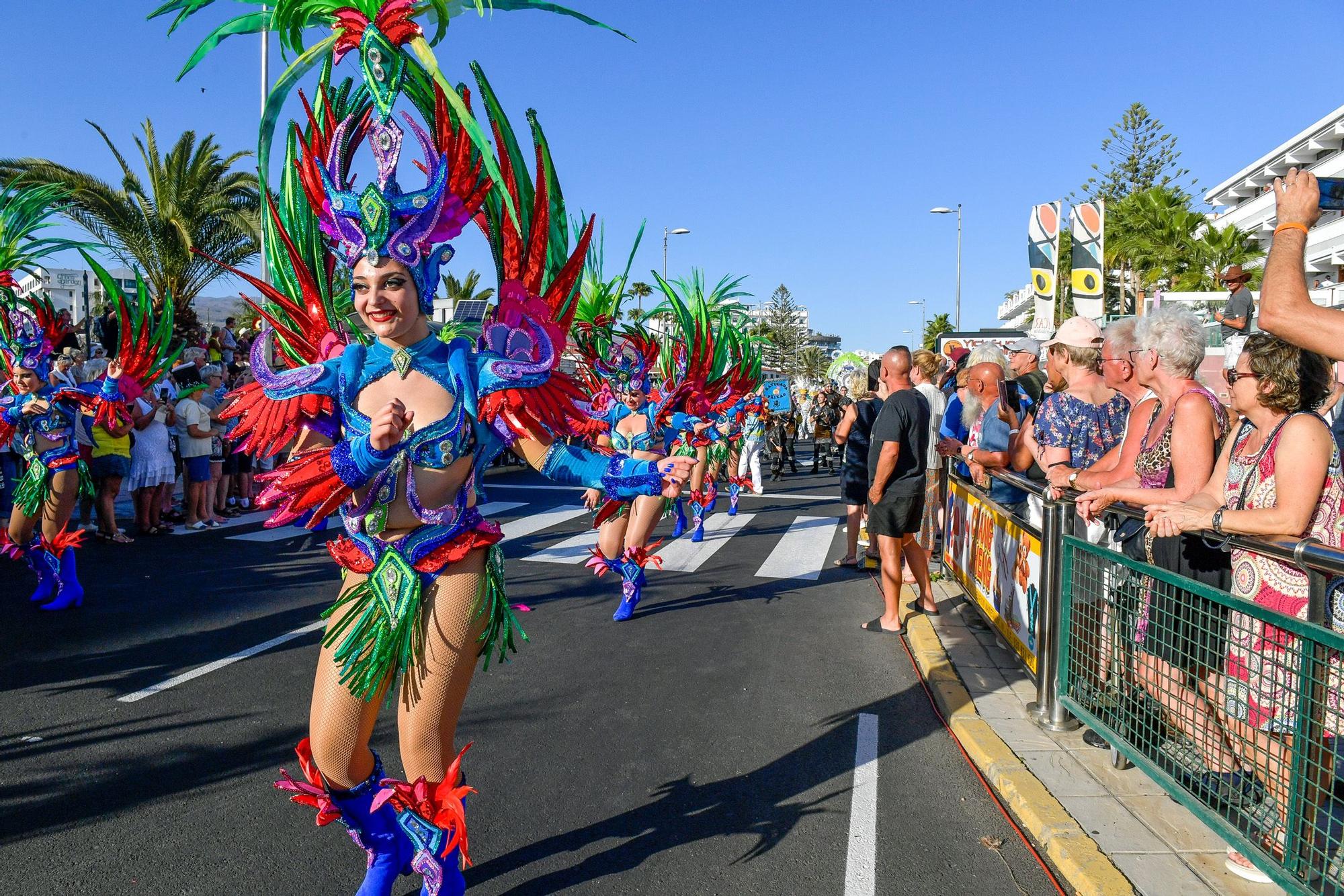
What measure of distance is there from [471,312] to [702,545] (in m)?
6.70

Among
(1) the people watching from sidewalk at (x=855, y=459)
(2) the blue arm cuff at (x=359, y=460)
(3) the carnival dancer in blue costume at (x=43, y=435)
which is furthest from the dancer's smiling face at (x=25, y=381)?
(1) the people watching from sidewalk at (x=855, y=459)

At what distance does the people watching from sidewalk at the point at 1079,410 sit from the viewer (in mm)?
5215

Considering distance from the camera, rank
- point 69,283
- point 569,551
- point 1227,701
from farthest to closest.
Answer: point 69,283
point 569,551
point 1227,701

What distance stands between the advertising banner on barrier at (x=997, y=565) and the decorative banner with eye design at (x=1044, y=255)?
22.7ft

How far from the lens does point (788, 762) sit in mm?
4145

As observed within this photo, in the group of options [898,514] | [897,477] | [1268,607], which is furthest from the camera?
[897,477]

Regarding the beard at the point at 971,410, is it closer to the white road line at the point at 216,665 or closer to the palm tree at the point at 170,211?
the white road line at the point at 216,665

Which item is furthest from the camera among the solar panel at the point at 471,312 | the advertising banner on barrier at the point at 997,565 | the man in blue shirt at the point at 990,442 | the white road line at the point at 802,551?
the white road line at the point at 802,551

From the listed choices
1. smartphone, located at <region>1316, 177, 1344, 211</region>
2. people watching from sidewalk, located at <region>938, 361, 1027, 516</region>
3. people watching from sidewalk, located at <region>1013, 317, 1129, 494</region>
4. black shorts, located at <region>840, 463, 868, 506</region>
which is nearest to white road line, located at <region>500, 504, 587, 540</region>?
black shorts, located at <region>840, 463, 868, 506</region>

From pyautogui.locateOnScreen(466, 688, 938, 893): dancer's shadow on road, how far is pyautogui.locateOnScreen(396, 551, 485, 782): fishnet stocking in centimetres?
63

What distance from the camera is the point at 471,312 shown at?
3.72m

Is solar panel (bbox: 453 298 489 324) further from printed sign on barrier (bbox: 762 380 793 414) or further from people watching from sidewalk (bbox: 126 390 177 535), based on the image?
printed sign on barrier (bbox: 762 380 793 414)

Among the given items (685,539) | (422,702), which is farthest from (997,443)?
(685,539)

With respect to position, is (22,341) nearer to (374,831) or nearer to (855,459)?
(374,831)
